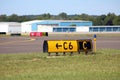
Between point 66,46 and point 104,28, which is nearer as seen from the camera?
point 66,46

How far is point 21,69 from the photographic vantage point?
13094 millimetres

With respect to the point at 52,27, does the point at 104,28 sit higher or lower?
lower

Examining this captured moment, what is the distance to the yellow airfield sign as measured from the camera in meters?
19.3

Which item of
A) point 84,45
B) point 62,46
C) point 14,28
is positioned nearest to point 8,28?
point 14,28

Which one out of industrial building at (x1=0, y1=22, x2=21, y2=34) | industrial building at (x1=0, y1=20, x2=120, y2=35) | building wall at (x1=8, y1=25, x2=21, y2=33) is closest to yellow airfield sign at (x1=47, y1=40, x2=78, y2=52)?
industrial building at (x1=0, y1=20, x2=120, y2=35)

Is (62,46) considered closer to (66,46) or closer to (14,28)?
(66,46)

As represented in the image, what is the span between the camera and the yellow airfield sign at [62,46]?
1927 cm

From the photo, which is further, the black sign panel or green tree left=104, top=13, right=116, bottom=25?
green tree left=104, top=13, right=116, bottom=25

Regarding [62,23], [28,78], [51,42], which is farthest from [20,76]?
[62,23]

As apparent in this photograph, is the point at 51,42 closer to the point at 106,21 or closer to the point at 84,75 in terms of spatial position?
the point at 84,75

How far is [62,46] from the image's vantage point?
19.5 m

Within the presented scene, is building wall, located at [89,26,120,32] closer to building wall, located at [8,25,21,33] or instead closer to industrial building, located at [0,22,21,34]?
building wall, located at [8,25,21,33]

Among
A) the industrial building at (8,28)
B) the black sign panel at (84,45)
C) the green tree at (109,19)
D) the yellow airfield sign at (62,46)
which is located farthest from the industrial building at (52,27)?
the yellow airfield sign at (62,46)

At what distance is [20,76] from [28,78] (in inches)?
25.0
